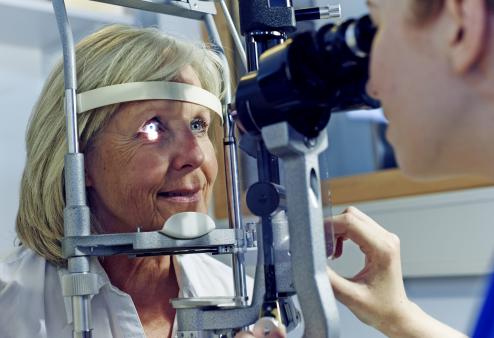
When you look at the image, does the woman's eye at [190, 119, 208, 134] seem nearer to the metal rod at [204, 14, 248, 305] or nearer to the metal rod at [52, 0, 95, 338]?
the metal rod at [204, 14, 248, 305]

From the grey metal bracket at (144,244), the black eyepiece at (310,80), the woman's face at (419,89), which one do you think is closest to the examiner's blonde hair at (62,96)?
the grey metal bracket at (144,244)

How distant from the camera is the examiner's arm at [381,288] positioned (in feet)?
3.70

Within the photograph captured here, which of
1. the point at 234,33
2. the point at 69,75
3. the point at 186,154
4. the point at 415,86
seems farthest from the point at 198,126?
the point at 415,86

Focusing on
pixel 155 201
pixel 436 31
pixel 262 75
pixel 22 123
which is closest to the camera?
pixel 436 31

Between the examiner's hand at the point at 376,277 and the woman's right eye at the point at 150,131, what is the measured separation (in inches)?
A: 13.0

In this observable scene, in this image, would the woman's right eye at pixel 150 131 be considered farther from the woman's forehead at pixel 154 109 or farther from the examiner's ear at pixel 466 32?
the examiner's ear at pixel 466 32

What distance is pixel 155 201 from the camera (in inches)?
48.8

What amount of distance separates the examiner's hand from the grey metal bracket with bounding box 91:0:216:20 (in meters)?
0.41

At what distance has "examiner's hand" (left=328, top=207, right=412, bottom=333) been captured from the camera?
113cm

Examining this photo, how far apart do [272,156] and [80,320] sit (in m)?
0.33

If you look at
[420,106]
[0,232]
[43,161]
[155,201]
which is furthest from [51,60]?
[420,106]

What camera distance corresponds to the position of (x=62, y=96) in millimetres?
1319

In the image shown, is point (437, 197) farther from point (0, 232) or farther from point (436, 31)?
point (436, 31)

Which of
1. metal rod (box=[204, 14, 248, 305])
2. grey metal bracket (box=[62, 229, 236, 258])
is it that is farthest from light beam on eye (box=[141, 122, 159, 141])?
grey metal bracket (box=[62, 229, 236, 258])
